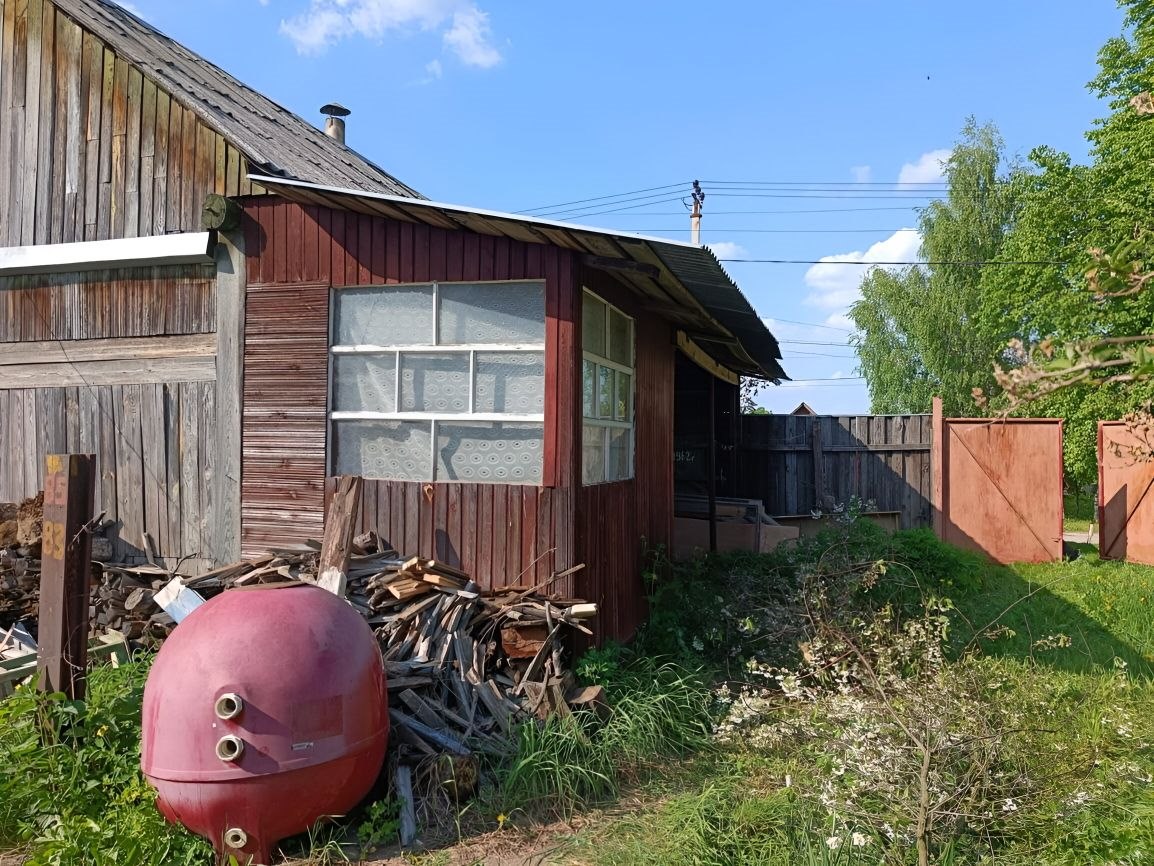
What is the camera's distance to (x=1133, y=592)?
31.7 ft

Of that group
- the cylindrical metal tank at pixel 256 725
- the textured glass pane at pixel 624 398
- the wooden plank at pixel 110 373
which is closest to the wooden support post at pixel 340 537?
the cylindrical metal tank at pixel 256 725

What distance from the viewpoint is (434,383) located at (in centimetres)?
651

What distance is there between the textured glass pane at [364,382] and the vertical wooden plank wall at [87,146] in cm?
189

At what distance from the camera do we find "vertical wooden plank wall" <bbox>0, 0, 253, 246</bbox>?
7398 mm

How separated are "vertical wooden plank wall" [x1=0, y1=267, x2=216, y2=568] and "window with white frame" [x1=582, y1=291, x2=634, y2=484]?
3.44 m

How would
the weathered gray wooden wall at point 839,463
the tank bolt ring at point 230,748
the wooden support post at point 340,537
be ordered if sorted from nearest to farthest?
the tank bolt ring at point 230,748
the wooden support post at point 340,537
the weathered gray wooden wall at point 839,463

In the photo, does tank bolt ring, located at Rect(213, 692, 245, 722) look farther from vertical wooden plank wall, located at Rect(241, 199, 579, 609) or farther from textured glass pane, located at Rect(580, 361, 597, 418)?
textured glass pane, located at Rect(580, 361, 597, 418)

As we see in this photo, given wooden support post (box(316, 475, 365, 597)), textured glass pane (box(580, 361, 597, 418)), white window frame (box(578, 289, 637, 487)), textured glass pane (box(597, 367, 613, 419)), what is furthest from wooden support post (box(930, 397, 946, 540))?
wooden support post (box(316, 475, 365, 597))

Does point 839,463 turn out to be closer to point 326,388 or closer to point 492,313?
point 492,313

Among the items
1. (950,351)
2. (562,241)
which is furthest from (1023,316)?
(562,241)

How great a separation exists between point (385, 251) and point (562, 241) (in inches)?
63.9

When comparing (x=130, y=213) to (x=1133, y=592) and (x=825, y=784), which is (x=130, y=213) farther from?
(x=1133, y=592)

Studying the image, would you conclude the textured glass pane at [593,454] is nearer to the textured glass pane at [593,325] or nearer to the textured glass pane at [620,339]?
the textured glass pane at [593,325]

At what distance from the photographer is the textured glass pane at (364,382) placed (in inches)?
262
